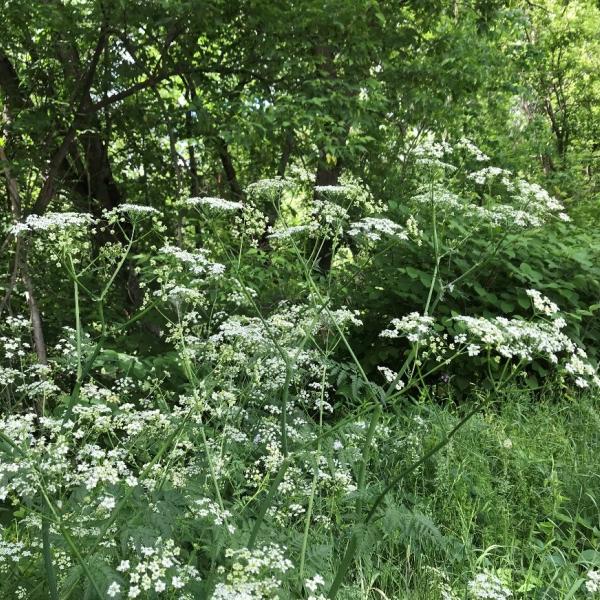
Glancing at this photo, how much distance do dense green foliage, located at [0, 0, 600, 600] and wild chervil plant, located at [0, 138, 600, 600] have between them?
0.08 ft

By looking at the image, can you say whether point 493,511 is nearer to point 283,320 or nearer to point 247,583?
point 283,320

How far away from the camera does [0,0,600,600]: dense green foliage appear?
98.0 inches

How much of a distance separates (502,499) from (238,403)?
1.75 meters

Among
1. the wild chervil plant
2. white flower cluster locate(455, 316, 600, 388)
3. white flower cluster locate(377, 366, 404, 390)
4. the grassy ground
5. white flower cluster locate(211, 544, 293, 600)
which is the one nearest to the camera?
white flower cluster locate(211, 544, 293, 600)

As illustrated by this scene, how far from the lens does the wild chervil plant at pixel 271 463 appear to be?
2.28m

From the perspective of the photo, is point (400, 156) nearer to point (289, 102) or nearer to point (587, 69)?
point (289, 102)

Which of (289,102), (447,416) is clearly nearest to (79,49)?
(289,102)

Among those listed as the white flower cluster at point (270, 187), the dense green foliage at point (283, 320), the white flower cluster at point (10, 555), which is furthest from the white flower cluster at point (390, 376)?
the white flower cluster at point (10, 555)

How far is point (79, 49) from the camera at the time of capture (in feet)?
20.3

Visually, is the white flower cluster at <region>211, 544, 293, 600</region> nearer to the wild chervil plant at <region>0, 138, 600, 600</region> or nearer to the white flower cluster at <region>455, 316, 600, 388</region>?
the wild chervil plant at <region>0, 138, 600, 600</region>

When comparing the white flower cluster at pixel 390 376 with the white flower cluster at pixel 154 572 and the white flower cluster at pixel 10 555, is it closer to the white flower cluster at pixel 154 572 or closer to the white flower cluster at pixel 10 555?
the white flower cluster at pixel 154 572

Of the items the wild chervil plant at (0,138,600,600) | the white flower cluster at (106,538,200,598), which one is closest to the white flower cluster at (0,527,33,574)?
the wild chervil plant at (0,138,600,600)

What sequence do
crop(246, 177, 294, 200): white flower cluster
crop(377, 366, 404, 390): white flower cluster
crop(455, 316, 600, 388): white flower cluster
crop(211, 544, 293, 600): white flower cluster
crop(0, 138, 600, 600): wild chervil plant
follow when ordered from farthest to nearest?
1. crop(246, 177, 294, 200): white flower cluster
2. crop(377, 366, 404, 390): white flower cluster
3. crop(455, 316, 600, 388): white flower cluster
4. crop(0, 138, 600, 600): wild chervil plant
5. crop(211, 544, 293, 600): white flower cluster

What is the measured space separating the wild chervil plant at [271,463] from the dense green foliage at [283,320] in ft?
0.08
